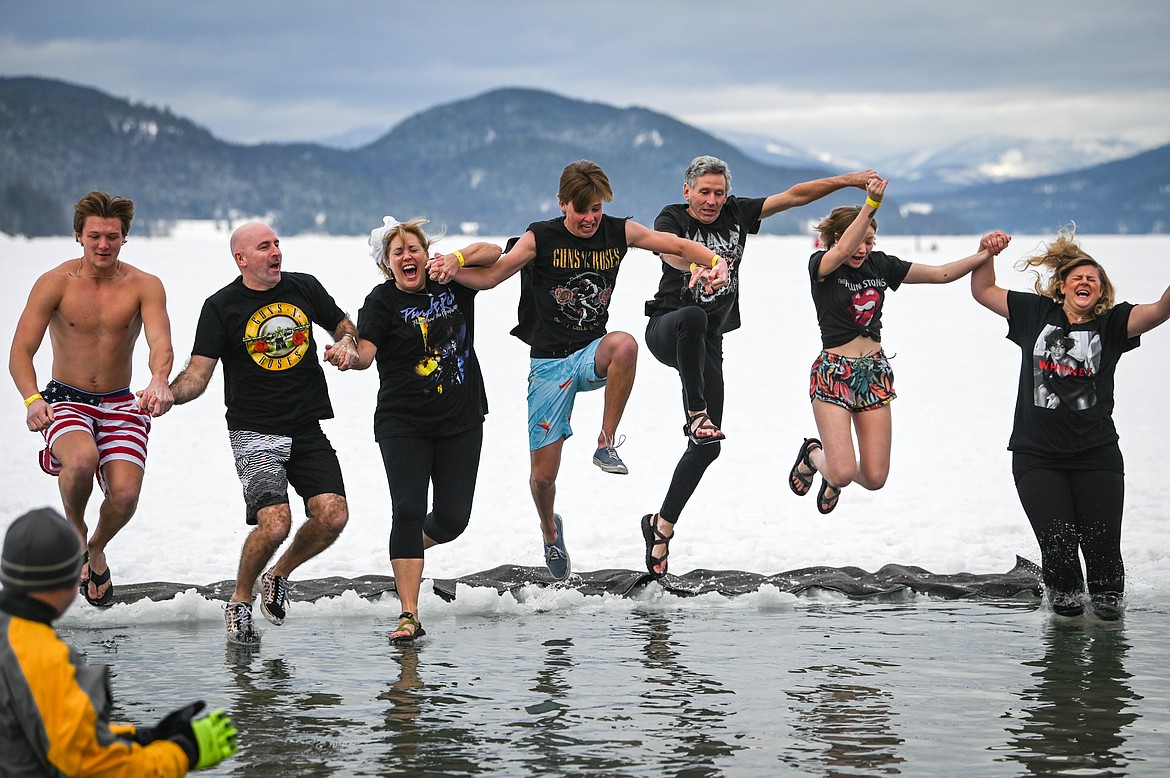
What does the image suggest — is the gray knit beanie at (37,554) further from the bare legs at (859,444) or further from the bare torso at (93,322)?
the bare legs at (859,444)

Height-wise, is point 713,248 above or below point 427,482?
above

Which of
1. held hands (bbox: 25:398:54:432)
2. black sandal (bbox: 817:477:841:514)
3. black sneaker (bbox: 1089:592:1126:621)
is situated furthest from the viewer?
black sandal (bbox: 817:477:841:514)

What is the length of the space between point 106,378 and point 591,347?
2.64 m

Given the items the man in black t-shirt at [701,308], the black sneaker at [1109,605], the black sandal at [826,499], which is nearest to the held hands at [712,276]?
the man in black t-shirt at [701,308]

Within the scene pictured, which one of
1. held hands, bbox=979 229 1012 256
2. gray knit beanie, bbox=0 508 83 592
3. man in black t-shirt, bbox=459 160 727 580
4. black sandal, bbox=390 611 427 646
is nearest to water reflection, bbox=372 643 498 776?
black sandal, bbox=390 611 427 646

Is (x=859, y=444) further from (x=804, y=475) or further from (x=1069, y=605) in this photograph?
(x=1069, y=605)

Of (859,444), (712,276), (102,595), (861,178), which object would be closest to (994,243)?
(861,178)

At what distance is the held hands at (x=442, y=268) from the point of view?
684 centimetres

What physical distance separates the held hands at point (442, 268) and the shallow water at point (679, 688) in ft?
6.23

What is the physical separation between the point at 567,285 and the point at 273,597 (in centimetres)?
231

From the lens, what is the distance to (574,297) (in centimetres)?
756

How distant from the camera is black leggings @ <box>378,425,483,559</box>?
6898mm

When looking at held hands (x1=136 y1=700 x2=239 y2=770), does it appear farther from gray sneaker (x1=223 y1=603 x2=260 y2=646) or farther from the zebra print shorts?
gray sneaker (x1=223 y1=603 x2=260 y2=646)

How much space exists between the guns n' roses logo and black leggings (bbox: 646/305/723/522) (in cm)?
194
